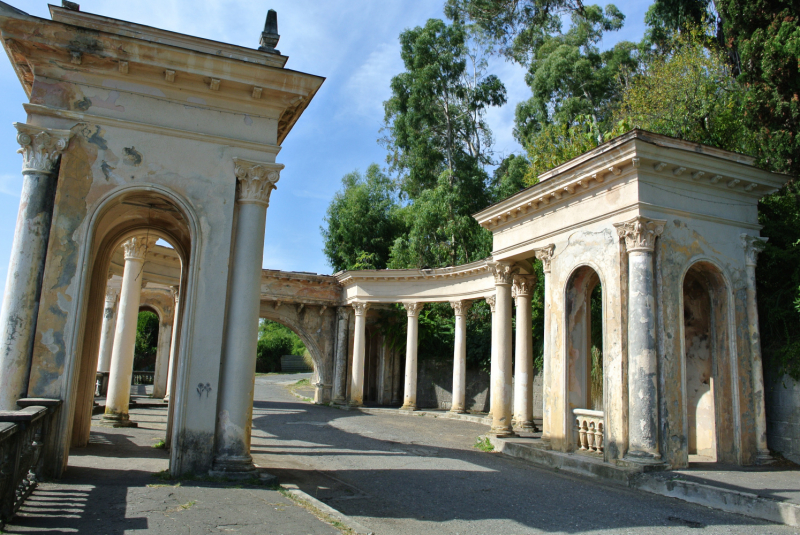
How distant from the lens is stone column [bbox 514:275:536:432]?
1448 centimetres

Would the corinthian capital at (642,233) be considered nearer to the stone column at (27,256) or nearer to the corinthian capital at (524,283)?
the corinthian capital at (524,283)

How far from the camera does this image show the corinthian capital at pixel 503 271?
1403 centimetres

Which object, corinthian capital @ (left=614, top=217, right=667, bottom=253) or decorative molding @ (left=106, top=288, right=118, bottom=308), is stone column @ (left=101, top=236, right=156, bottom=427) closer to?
decorative molding @ (left=106, top=288, right=118, bottom=308)

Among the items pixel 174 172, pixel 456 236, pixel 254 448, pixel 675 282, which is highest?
pixel 456 236

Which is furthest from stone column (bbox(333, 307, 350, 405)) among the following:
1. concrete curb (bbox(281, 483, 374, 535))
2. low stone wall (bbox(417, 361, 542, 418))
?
concrete curb (bbox(281, 483, 374, 535))

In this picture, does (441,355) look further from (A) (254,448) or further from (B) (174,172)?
(B) (174,172)

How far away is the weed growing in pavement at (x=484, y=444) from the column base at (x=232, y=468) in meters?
6.77

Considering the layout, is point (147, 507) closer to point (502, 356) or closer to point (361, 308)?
point (502, 356)

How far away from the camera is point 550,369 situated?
37.6 feet

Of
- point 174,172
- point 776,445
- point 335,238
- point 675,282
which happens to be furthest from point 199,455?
point 335,238

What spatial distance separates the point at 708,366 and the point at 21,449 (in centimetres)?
1164

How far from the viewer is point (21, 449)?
501 centimetres

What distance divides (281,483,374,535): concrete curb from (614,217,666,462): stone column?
5475 millimetres

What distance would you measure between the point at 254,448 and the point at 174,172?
6.03 meters
